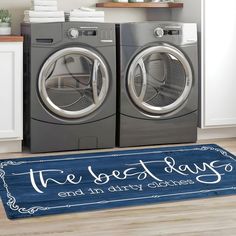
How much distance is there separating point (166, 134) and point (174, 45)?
2.28 feet

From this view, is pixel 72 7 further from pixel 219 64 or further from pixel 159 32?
pixel 219 64

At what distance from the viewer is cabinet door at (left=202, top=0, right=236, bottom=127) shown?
161 inches

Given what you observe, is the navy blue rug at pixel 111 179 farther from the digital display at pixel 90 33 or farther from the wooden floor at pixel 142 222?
the digital display at pixel 90 33

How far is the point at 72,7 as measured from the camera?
14.6 feet

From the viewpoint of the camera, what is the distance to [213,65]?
4.13 m

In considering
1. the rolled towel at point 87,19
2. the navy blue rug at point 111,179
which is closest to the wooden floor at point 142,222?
the navy blue rug at point 111,179

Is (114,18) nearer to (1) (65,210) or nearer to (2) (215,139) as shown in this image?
(2) (215,139)

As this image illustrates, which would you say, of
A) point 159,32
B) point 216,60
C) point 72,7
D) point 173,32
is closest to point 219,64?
point 216,60

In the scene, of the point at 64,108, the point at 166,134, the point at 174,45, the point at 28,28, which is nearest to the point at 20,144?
the point at 64,108

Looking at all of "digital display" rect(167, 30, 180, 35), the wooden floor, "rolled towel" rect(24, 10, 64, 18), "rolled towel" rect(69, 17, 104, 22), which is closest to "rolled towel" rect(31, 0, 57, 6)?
"rolled towel" rect(24, 10, 64, 18)

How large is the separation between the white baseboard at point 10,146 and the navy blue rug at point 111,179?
0.28m

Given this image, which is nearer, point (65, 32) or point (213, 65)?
point (65, 32)

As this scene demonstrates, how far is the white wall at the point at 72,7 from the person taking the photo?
Answer: 14.1ft

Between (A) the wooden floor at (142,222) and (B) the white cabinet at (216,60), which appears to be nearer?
(A) the wooden floor at (142,222)
